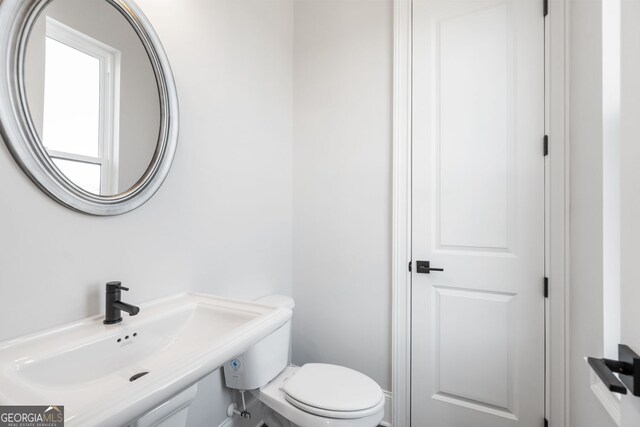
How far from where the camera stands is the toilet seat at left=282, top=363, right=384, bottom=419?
3.70 ft

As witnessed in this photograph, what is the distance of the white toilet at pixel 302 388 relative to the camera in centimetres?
113

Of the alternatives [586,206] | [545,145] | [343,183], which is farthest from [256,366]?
[545,145]

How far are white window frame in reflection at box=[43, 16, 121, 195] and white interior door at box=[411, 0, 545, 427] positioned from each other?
137 centimetres

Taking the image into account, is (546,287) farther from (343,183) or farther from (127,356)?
(127,356)

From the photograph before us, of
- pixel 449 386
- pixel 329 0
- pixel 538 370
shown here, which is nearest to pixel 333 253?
pixel 449 386

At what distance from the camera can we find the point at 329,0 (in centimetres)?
183

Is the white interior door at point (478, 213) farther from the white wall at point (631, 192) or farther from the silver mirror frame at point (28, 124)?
the silver mirror frame at point (28, 124)

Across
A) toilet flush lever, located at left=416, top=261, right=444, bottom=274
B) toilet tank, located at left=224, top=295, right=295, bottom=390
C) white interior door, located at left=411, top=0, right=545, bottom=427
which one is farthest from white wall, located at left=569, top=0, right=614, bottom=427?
toilet tank, located at left=224, top=295, right=295, bottom=390

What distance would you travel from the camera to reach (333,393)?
1.21 m

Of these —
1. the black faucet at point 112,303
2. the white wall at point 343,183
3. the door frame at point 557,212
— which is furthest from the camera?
the white wall at point 343,183

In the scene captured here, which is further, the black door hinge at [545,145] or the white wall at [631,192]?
the black door hinge at [545,145]

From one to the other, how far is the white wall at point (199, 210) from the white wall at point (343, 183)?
0.44ft

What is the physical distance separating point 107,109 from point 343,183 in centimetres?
121

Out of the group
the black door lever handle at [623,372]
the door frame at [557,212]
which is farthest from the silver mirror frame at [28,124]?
the door frame at [557,212]
